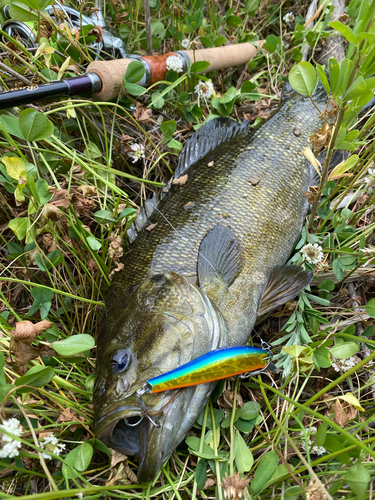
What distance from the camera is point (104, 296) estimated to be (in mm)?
2543

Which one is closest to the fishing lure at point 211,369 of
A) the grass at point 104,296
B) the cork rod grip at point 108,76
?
the grass at point 104,296

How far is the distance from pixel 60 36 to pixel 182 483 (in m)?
3.05

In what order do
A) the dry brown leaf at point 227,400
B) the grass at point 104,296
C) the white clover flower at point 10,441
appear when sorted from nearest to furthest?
the white clover flower at point 10,441, the grass at point 104,296, the dry brown leaf at point 227,400

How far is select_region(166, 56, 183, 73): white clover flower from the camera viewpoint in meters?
2.99

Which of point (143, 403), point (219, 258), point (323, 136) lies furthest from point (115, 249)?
point (323, 136)

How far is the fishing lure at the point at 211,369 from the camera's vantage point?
179cm

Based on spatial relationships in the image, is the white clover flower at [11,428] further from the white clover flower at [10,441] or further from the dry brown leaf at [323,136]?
the dry brown leaf at [323,136]

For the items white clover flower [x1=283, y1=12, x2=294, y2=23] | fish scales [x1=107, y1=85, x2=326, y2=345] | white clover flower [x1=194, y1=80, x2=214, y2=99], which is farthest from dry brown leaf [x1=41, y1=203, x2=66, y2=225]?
white clover flower [x1=283, y1=12, x2=294, y2=23]

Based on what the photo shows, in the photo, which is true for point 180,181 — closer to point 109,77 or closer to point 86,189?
point 86,189

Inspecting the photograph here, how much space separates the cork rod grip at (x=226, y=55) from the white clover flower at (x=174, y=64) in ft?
0.45

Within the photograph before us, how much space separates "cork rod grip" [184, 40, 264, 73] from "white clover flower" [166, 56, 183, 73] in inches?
5.4

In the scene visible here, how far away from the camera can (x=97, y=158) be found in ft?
9.71

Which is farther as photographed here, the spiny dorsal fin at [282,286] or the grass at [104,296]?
the spiny dorsal fin at [282,286]

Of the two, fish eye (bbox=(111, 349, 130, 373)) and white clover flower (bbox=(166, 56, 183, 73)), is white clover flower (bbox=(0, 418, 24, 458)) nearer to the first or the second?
fish eye (bbox=(111, 349, 130, 373))
